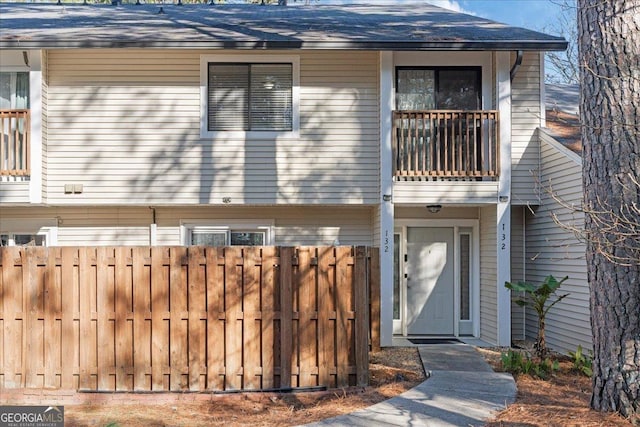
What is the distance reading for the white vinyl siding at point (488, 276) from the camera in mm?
10156

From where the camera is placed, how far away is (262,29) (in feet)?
35.0

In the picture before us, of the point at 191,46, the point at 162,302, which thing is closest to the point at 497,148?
the point at 191,46

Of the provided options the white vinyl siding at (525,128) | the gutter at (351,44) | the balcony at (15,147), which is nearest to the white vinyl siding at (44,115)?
the balcony at (15,147)

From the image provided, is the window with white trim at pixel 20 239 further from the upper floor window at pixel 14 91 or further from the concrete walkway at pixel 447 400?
the concrete walkway at pixel 447 400

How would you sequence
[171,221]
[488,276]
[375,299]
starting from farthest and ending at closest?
1. [171,221]
2. [488,276]
3. [375,299]

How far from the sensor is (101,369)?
21.5ft

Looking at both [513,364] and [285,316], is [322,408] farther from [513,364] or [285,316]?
[513,364]

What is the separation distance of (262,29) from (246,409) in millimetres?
7092

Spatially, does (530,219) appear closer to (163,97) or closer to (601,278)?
(601,278)

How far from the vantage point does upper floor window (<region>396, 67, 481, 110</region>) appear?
418 inches

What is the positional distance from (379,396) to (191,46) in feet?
21.4

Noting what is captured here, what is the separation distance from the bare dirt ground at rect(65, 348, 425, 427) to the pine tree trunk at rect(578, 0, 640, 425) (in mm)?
2334

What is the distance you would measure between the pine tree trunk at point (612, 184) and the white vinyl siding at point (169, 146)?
4.84 meters

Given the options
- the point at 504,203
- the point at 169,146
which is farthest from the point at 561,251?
the point at 169,146
